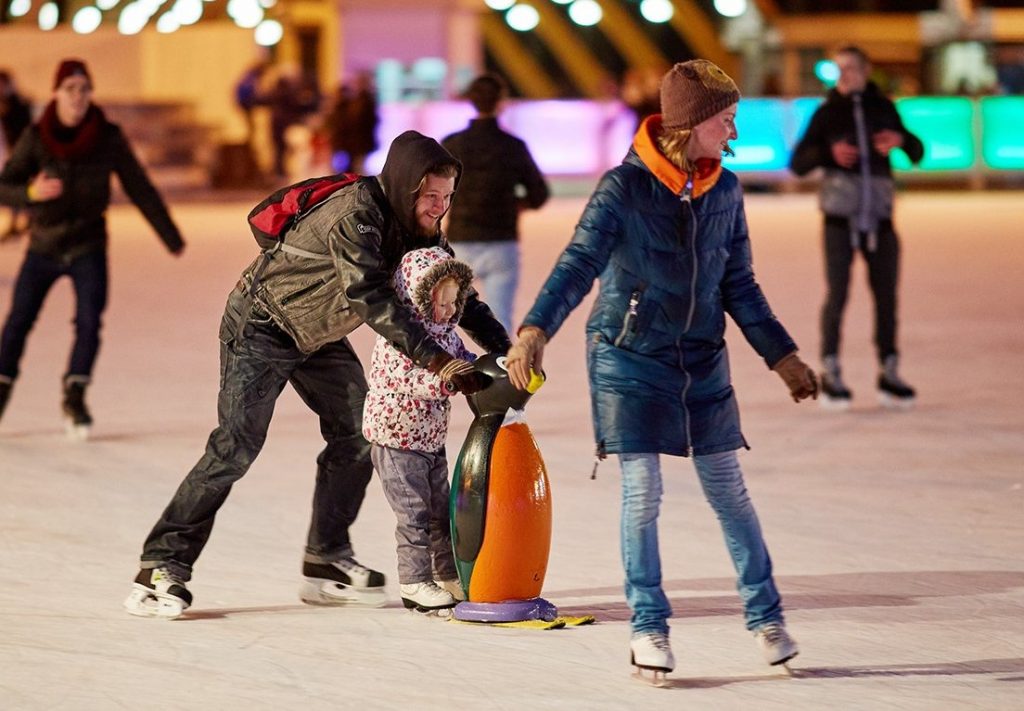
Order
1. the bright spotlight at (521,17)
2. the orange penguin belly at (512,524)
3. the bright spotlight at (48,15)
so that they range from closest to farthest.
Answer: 1. the orange penguin belly at (512,524)
2. the bright spotlight at (48,15)
3. the bright spotlight at (521,17)

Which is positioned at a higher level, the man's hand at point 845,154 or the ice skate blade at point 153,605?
the man's hand at point 845,154

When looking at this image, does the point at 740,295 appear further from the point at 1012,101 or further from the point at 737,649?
the point at 1012,101

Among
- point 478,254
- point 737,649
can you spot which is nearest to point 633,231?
point 737,649

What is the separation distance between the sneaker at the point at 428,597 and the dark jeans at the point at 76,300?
3476 mm

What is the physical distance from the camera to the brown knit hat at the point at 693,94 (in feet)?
14.5

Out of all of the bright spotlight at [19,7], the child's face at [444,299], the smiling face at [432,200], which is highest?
the bright spotlight at [19,7]

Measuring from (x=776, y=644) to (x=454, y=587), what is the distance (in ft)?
3.57

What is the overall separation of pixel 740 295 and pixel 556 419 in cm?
424


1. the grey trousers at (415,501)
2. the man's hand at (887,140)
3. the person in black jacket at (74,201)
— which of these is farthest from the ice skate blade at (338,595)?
the man's hand at (887,140)

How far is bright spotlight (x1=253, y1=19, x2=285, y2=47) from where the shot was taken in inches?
1139

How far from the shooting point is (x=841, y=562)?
588 cm

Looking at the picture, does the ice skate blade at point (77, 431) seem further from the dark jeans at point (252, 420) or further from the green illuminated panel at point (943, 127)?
the green illuminated panel at point (943, 127)

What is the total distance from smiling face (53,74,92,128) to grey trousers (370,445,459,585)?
10.7 feet

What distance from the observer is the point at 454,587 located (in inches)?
207
